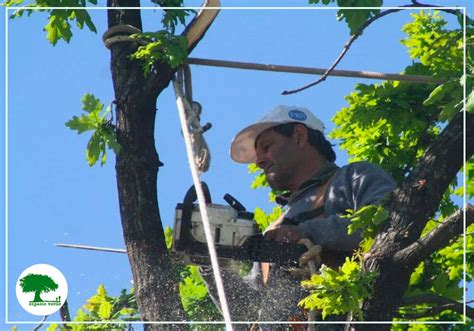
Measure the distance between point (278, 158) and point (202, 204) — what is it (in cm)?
144

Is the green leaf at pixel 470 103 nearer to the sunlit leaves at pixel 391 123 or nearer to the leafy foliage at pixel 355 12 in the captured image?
the leafy foliage at pixel 355 12

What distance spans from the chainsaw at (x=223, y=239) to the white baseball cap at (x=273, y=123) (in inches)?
34.9

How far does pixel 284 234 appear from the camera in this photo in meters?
9.04

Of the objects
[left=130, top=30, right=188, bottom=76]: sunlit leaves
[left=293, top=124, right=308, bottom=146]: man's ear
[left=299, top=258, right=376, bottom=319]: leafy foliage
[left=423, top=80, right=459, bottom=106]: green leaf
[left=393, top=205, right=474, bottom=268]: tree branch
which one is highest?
[left=130, top=30, right=188, bottom=76]: sunlit leaves

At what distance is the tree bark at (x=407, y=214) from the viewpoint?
27.1ft

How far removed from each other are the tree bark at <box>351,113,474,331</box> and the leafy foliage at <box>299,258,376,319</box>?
85mm

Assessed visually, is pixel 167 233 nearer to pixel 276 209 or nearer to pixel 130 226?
pixel 276 209

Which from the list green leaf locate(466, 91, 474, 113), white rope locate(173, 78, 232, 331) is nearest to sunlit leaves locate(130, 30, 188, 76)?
white rope locate(173, 78, 232, 331)

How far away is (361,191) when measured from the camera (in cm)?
896

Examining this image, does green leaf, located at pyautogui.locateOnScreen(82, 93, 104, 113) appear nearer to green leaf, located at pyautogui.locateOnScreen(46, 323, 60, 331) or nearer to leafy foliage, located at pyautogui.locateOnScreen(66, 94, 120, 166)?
leafy foliage, located at pyautogui.locateOnScreen(66, 94, 120, 166)

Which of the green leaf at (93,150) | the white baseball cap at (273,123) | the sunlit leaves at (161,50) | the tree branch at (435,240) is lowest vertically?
the tree branch at (435,240)

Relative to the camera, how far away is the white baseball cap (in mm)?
9859

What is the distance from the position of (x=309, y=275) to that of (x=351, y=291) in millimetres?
857

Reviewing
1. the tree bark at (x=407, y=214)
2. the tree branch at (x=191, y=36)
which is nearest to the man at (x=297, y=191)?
the tree bark at (x=407, y=214)
